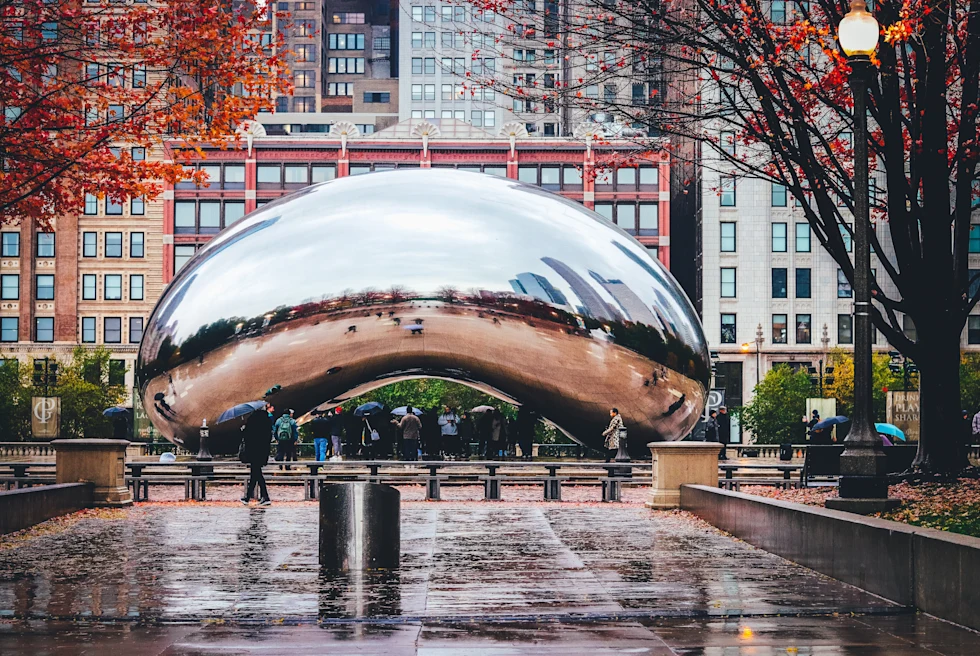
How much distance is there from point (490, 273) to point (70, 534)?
925cm

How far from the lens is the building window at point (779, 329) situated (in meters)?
84.1

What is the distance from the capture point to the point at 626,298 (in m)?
21.9

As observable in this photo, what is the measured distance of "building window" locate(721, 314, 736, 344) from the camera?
276ft

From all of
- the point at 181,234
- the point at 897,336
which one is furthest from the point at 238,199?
the point at 897,336

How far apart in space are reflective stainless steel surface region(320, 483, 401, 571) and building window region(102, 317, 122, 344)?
7870 cm

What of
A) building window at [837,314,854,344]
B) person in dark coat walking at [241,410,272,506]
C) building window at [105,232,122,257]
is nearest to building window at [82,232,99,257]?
building window at [105,232,122,257]

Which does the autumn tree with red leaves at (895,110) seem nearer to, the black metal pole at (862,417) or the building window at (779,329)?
the black metal pole at (862,417)

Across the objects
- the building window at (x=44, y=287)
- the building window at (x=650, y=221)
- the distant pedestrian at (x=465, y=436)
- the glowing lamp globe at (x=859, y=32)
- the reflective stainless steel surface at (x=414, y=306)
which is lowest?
the distant pedestrian at (x=465, y=436)

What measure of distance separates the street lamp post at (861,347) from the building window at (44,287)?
263 ft

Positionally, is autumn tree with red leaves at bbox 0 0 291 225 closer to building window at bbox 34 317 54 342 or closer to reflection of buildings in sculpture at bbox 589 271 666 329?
reflection of buildings in sculpture at bbox 589 271 666 329

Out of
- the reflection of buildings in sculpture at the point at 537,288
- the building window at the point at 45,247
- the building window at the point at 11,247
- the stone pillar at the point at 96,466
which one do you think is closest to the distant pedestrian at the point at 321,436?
the reflection of buildings in sculpture at the point at 537,288

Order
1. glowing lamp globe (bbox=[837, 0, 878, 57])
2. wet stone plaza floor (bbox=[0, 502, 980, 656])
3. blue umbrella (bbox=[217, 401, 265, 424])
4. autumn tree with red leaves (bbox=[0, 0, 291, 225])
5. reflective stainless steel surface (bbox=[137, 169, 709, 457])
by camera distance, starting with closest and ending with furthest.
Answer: wet stone plaza floor (bbox=[0, 502, 980, 656]), glowing lamp globe (bbox=[837, 0, 878, 57]), autumn tree with red leaves (bbox=[0, 0, 291, 225]), reflective stainless steel surface (bbox=[137, 169, 709, 457]), blue umbrella (bbox=[217, 401, 265, 424])

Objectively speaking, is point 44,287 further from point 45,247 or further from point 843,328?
point 843,328

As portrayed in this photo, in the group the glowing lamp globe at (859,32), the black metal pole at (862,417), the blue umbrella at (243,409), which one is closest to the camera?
the glowing lamp globe at (859,32)
